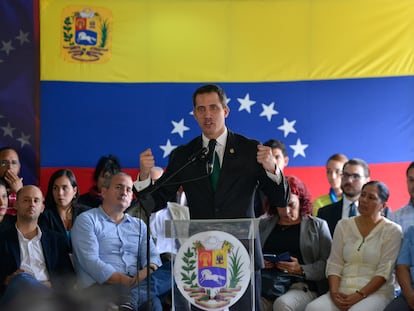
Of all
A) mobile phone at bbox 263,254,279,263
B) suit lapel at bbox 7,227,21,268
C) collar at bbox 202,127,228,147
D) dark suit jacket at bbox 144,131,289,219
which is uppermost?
collar at bbox 202,127,228,147

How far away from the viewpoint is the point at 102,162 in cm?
532

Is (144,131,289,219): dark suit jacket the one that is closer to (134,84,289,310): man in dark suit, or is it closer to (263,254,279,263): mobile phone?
(134,84,289,310): man in dark suit

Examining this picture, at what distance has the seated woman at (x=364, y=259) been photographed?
4016 millimetres

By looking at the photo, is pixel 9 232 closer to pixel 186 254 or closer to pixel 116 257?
pixel 116 257

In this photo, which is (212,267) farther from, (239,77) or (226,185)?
(239,77)

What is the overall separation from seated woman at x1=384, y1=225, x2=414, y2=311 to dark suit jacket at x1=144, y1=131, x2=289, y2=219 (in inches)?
70.6

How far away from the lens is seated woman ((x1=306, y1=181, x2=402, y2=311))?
4.02 metres

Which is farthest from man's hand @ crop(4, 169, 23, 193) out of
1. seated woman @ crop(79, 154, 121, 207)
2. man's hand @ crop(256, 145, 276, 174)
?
man's hand @ crop(256, 145, 276, 174)

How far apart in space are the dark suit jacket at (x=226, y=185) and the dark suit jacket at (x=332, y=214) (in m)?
2.30

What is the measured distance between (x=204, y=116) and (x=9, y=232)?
7.22 ft

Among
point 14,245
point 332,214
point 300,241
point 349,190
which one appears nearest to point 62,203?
point 14,245

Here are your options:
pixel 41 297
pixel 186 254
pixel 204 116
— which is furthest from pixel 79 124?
pixel 41 297

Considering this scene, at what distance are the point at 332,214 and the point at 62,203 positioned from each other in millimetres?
2032

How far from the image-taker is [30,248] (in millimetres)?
4180
